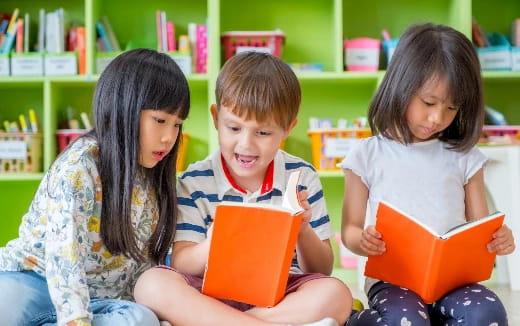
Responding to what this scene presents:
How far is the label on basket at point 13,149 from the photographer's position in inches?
97.1

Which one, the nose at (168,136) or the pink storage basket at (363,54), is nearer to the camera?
the nose at (168,136)

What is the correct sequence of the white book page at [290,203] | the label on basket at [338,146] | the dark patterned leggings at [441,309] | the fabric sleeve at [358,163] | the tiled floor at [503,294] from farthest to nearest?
the label on basket at [338,146] → the tiled floor at [503,294] → the fabric sleeve at [358,163] → the dark patterned leggings at [441,309] → the white book page at [290,203]

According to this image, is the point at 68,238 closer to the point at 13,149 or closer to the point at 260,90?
the point at 260,90

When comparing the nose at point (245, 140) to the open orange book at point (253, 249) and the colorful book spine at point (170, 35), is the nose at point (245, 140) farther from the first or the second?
the colorful book spine at point (170, 35)

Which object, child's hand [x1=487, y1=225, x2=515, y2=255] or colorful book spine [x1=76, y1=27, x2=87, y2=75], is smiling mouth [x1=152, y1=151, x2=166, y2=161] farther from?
colorful book spine [x1=76, y1=27, x2=87, y2=75]

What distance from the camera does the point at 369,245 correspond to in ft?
4.13

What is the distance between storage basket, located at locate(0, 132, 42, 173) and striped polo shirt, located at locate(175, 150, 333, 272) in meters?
1.28

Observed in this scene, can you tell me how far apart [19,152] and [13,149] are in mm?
25

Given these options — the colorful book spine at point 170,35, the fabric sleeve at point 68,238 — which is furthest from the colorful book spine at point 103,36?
the fabric sleeve at point 68,238

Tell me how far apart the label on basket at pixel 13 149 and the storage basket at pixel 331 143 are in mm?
1032

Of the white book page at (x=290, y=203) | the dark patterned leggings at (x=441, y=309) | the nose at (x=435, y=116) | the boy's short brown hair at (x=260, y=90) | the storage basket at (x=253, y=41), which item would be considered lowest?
the dark patterned leggings at (x=441, y=309)

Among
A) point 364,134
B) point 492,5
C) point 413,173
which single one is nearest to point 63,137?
point 364,134

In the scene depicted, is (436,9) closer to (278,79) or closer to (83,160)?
(278,79)

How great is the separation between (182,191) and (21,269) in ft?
1.09
